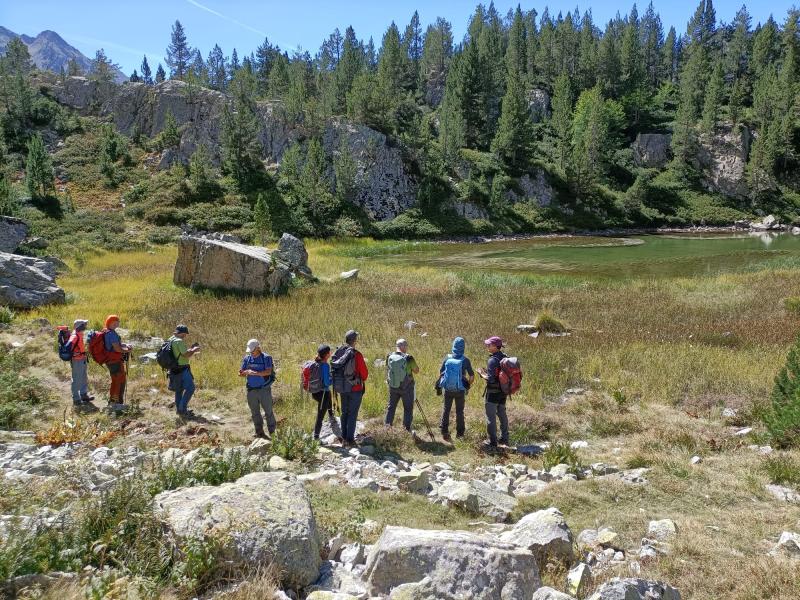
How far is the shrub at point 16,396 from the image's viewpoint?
10844 mm

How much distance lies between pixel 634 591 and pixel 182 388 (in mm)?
Answer: 9962

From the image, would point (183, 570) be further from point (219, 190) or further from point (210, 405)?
point (219, 190)

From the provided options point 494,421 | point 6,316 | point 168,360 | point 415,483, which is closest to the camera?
point 415,483

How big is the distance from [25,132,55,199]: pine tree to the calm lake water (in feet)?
137

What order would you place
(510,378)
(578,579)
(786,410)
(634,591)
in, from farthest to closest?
(510,378) → (786,410) → (578,579) → (634,591)

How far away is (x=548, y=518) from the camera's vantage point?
229 inches

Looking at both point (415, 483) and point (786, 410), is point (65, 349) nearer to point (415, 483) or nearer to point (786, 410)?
point (415, 483)

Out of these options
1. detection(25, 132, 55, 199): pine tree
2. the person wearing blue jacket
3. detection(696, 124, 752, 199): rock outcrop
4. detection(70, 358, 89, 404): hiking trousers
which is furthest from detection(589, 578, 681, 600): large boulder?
detection(696, 124, 752, 199): rock outcrop

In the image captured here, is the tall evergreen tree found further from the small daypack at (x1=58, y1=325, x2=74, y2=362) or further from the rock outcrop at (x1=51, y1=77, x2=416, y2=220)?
the small daypack at (x1=58, y1=325, x2=74, y2=362)

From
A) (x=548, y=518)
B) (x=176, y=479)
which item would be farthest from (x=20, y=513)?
(x=548, y=518)

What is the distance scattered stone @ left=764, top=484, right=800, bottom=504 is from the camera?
23.9ft

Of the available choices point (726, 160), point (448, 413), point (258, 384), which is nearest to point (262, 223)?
point (258, 384)

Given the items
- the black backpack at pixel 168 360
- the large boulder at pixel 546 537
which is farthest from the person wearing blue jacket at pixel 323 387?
the large boulder at pixel 546 537

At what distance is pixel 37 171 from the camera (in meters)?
59.5
